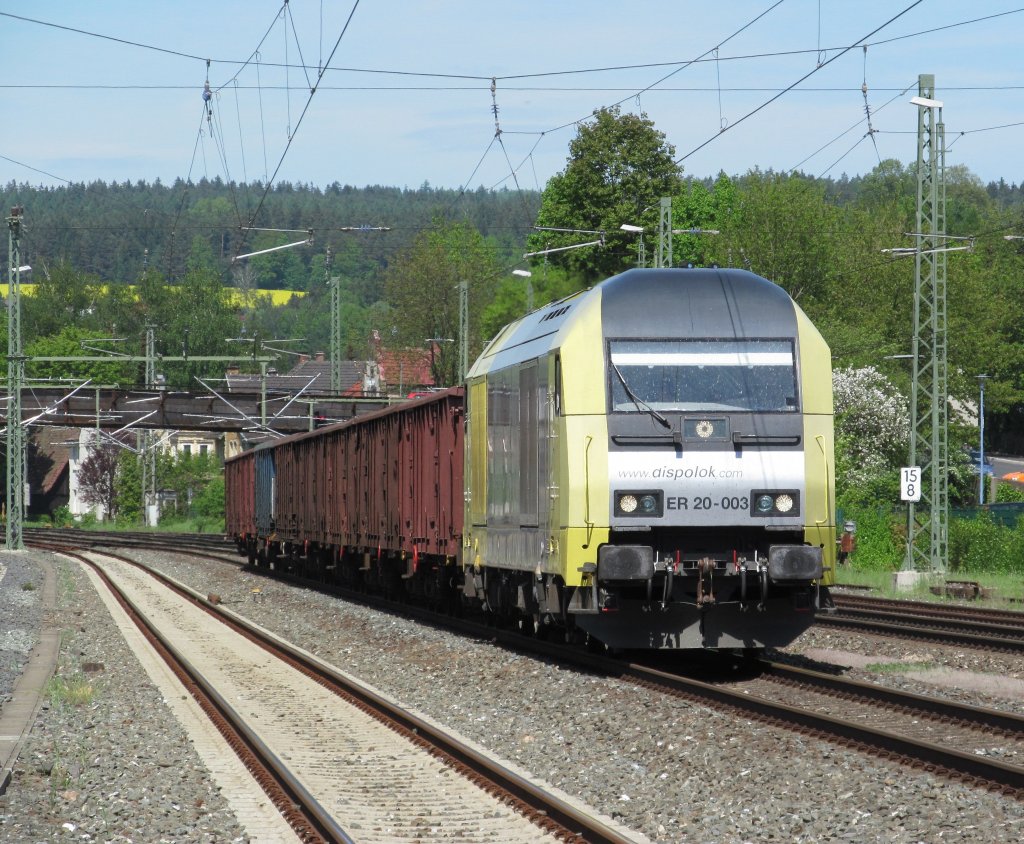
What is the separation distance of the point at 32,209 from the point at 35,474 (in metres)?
56.1

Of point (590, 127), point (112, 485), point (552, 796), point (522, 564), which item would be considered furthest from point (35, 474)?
point (552, 796)

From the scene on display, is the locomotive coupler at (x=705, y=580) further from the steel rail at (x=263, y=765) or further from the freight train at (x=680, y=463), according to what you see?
the steel rail at (x=263, y=765)

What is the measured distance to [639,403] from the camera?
13.8 metres

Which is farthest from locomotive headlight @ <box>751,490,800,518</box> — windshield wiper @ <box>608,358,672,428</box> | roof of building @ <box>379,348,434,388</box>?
roof of building @ <box>379,348,434,388</box>

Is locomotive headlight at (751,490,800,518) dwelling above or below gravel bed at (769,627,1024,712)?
above

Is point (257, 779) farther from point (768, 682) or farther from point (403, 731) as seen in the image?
point (768, 682)

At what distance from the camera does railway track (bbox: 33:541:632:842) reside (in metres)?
8.50

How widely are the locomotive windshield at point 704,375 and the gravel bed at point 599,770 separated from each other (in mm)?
2603

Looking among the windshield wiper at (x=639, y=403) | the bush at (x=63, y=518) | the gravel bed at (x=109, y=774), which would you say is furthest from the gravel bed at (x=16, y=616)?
the bush at (x=63, y=518)

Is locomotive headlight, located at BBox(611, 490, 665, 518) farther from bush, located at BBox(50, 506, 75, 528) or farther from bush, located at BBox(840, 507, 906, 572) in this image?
bush, located at BBox(50, 506, 75, 528)

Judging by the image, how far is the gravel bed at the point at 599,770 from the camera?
8.26 meters

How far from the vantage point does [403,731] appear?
39.8 feet

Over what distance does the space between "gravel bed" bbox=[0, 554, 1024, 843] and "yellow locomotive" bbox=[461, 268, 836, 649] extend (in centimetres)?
103

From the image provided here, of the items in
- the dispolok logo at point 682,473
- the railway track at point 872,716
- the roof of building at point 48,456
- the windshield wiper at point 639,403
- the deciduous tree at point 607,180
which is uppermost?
the deciduous tree at point 607,180
